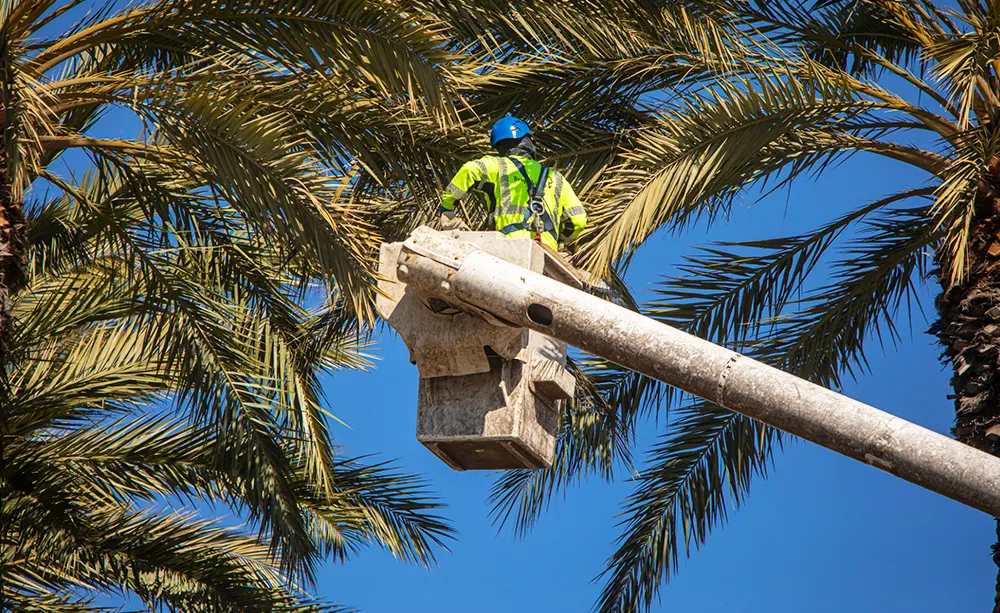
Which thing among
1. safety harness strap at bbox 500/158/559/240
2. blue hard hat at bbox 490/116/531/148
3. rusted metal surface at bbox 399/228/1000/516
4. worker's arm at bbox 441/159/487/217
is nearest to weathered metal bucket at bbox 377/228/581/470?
rusted metal surface at bbox 399/228/1000/516

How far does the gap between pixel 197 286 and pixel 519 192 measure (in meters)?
2.74

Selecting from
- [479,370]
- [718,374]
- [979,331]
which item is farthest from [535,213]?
[979,331]

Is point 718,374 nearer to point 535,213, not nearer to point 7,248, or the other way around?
point 535,213

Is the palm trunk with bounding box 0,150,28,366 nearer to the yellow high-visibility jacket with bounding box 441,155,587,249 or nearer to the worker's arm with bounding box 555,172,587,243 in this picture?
the yellow high-visibility jacket with bounding box 441,155,587,249

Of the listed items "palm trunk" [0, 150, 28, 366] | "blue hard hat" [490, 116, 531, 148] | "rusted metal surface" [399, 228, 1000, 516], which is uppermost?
"blue hard hat" [490, 116, 531, 148]

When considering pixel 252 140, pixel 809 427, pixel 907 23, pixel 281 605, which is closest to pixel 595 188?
pixel 907 23

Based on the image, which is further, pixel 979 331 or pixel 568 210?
pixel 979 331

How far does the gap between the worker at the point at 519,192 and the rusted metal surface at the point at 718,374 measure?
4.23 feet

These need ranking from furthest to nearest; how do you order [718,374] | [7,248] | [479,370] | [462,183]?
1. [7,248]
2. [462,183]
3. [479,370]
4. [718,374]

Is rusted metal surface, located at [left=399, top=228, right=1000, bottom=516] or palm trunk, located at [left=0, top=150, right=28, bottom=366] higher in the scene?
palm trunk, located at [left=0, top=150, right=28, bottom=366]

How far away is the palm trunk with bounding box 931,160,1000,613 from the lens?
8.66 m

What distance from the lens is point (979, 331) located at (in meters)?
8.77

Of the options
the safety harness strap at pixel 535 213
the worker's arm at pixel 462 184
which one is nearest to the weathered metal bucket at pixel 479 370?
the safety harness strap at pixel 535 213

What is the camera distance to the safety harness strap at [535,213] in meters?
7.90
